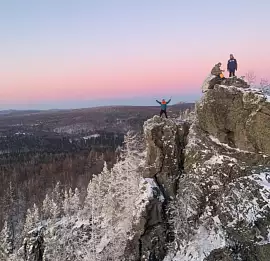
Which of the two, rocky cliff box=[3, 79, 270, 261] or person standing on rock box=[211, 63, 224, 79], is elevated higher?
person standing on rock box=[211, 63, 224, 79]

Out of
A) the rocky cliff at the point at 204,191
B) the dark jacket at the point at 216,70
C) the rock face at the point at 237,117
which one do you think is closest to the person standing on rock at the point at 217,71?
the dark jacket at the point at 216,70

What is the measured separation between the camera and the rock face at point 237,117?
2503cm

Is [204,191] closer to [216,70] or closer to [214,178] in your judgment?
[214,178]

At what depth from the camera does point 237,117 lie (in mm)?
26812

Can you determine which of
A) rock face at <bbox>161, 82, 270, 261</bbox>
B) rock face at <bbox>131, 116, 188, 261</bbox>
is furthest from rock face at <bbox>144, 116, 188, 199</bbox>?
rock face at <bbox>161, 82, 270, 261</bbox>

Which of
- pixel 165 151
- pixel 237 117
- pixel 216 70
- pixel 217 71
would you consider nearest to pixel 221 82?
pixel 217 71

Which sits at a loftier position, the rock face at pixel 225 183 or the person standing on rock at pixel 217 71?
the person standing on rock at pixel 217 71

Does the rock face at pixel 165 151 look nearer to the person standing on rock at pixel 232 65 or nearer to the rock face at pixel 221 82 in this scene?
the rock face at pixel 221 82

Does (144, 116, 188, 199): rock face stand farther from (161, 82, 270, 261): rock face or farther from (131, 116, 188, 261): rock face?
(161, 82, 270, 261): rock face

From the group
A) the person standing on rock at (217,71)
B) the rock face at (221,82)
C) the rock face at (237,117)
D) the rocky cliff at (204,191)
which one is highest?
the person standing on rock at (217,71)

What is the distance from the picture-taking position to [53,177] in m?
99.8

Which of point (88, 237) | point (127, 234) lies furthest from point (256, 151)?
point (88, 237)

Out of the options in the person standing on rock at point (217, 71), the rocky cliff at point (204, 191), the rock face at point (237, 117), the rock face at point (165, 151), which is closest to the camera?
the rocky cliff at point (204, 191)

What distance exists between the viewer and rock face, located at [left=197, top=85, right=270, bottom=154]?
2503 centimetres
